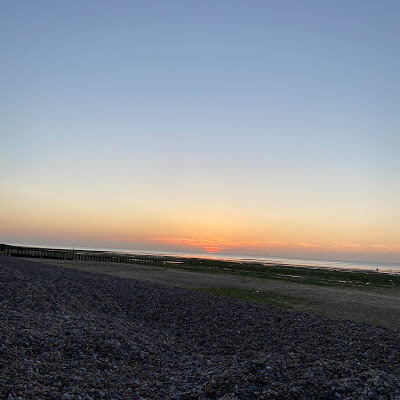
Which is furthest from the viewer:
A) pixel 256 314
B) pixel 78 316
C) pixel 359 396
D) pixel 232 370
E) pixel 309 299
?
pixel 309 299

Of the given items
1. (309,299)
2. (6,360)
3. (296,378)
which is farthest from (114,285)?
(296,378)

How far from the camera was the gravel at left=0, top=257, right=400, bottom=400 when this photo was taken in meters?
8.54

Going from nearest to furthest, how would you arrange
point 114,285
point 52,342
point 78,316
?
point 52,342 → point 78,316 → point 114,285

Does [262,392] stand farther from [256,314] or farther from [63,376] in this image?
[256,314]

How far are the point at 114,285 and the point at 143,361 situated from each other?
16.1 m

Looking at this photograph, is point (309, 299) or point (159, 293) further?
point (309, 299)

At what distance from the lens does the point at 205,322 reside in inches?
703

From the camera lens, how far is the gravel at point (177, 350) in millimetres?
8539

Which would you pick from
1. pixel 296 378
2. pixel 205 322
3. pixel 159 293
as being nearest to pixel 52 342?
pixel 296 378

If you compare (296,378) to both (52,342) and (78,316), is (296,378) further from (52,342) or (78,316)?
(78,316)

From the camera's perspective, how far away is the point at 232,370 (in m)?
→ 9.66

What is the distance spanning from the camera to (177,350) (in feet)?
43.8

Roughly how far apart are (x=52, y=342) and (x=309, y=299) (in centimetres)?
2270

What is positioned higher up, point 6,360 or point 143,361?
point 6,360
